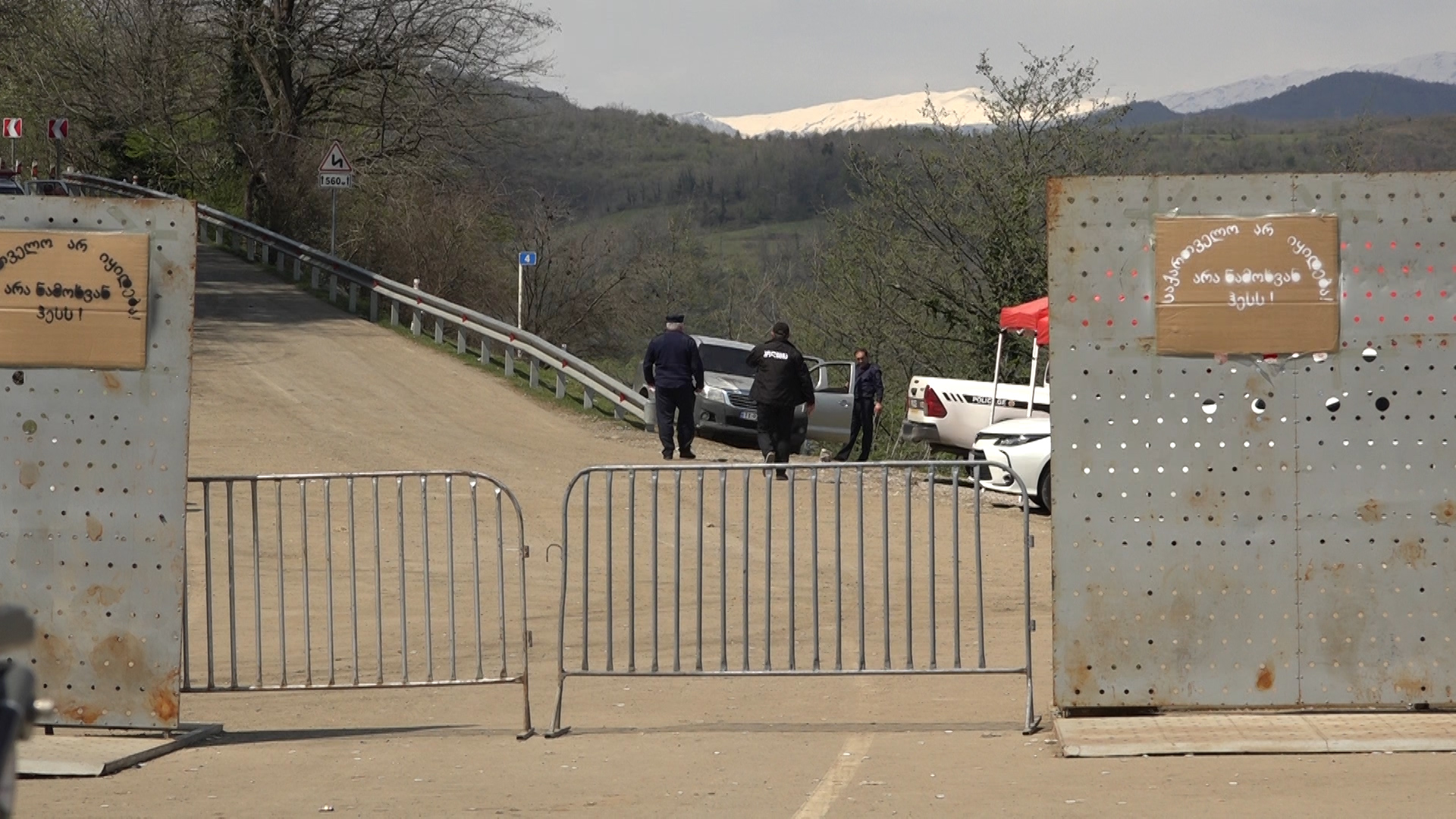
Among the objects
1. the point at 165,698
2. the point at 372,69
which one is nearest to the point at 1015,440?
the point at 165,698

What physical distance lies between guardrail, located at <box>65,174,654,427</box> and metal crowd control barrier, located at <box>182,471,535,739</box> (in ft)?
14.0

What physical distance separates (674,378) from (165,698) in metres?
11.1

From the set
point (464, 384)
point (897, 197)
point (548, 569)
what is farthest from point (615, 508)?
point (897, 197)

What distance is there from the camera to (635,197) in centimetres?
14100

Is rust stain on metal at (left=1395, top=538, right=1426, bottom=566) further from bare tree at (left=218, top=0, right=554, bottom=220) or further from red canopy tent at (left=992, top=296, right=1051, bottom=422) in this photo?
bare tree at (left=218, top=0, right=554, bottom=220)

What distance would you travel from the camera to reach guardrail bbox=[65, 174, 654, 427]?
22312mm

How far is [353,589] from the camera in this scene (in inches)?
305

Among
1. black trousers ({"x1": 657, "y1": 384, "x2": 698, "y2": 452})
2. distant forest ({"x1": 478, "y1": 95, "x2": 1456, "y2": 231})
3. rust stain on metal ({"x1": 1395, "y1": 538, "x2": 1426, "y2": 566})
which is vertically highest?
distant forest ({"x1": 478, "y1": 95, "x2": 1456, "y2": 231})

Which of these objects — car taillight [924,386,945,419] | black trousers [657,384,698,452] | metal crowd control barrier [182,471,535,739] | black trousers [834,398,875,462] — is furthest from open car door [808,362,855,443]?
metal crowd control barrier [182,471,535,739]

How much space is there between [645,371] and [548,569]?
579cm

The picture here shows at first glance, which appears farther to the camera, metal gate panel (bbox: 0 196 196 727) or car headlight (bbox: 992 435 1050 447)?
car headlight (bbox: 992 435 1050 447)

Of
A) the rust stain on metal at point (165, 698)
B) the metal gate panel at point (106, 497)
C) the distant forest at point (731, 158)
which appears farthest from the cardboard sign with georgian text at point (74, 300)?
the distant forest at point (731, 158)

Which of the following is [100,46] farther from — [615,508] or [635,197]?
[635,197]

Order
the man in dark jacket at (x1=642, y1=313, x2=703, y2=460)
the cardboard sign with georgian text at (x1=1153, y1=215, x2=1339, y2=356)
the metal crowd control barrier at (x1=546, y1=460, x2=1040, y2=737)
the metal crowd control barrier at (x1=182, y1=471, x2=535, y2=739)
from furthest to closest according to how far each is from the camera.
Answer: the man in dark jacket at (x1=642, y1=313, x2=703, y2=460) < the metal crowd control barrier at (x1=182, y1=471, x2=535, y2=739) < the metal crowd control barrier at (x1=546, y1=460, x2=1040, y2=737) < the cardboard sign with georgian text at (x1=1153, y1=215, x2=1339, y2=356)
